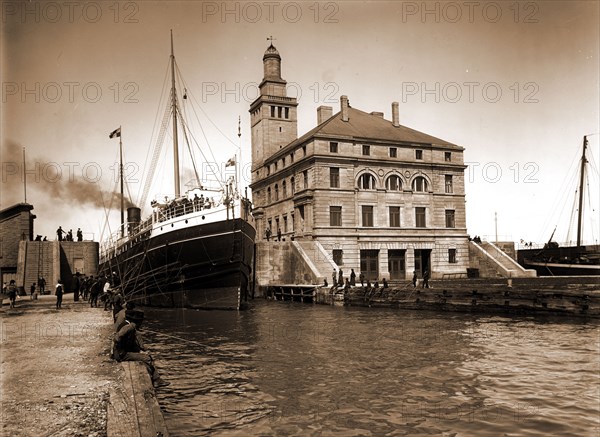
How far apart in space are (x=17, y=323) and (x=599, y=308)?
24436 millimetres

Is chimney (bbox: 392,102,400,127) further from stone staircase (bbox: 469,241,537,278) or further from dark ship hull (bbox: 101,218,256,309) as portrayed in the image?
dark ship hull (bbox: 101,218,256,309)

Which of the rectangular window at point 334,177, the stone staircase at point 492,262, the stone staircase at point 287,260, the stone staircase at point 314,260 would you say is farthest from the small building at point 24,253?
the stone staircase at point 492,262

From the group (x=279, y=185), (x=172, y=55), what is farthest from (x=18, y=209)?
(x=279, y=185)

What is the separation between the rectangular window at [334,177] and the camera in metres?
47.8

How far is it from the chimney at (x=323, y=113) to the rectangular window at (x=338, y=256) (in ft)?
57.5

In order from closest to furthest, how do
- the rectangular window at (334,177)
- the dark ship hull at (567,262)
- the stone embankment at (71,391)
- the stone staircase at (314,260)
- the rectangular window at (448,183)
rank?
1. the stone embankment at (71,391)
2. the stone staircase at (314,260)
3. the dark ship hull at (567,262)
4. the rectangular window at (334,177)
5. the rectangular window at (448,183)

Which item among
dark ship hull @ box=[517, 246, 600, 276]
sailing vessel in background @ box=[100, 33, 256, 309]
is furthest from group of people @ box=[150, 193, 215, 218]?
dark ship hull @ box=[517, 246, 600, 276]

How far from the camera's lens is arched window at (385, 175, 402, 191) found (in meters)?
50.2

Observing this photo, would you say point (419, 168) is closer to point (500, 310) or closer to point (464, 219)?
point (464, 219)

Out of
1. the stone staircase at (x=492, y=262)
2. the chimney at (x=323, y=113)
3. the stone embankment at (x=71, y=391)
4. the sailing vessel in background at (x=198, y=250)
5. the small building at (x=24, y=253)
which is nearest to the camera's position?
the stone embankment at (x=71, y=391)

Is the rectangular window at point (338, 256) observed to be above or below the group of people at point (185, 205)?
below

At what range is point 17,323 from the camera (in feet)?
62.8

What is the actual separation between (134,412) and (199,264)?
2341 cm

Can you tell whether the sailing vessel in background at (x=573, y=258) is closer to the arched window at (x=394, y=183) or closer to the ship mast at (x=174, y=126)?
the arched window at (x=394, y=183)
